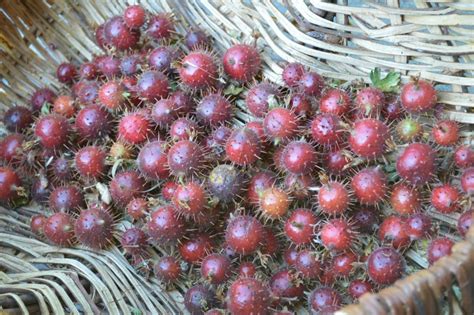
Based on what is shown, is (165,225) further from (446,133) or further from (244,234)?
(446,133)

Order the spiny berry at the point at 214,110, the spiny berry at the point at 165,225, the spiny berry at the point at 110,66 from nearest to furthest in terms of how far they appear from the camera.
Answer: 1. the spiny berry at the point at 165,225
2. the spiny berry at the point at 214,110
3. the spiny berry at the point at 110,66

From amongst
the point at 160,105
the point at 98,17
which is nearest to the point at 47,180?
the point at 160,105

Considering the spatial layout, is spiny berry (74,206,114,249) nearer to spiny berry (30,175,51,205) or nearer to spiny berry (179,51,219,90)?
spiny berry (30,175,51,205)

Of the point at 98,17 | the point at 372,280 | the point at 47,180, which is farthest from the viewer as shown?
the point at 98,17

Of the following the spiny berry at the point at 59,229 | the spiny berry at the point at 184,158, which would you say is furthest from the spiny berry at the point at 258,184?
the spiny berry at the point at 59,229

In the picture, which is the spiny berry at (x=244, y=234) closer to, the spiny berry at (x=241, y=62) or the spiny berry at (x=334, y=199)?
the spiny berry at (x=334, y=199)

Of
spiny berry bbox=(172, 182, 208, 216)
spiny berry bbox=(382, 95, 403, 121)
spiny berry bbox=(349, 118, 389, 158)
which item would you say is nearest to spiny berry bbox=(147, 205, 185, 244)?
spiny berry bbox=(172, 182, 208, 216)

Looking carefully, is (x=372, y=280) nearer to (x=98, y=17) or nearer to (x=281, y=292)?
(x=281, y=292)
